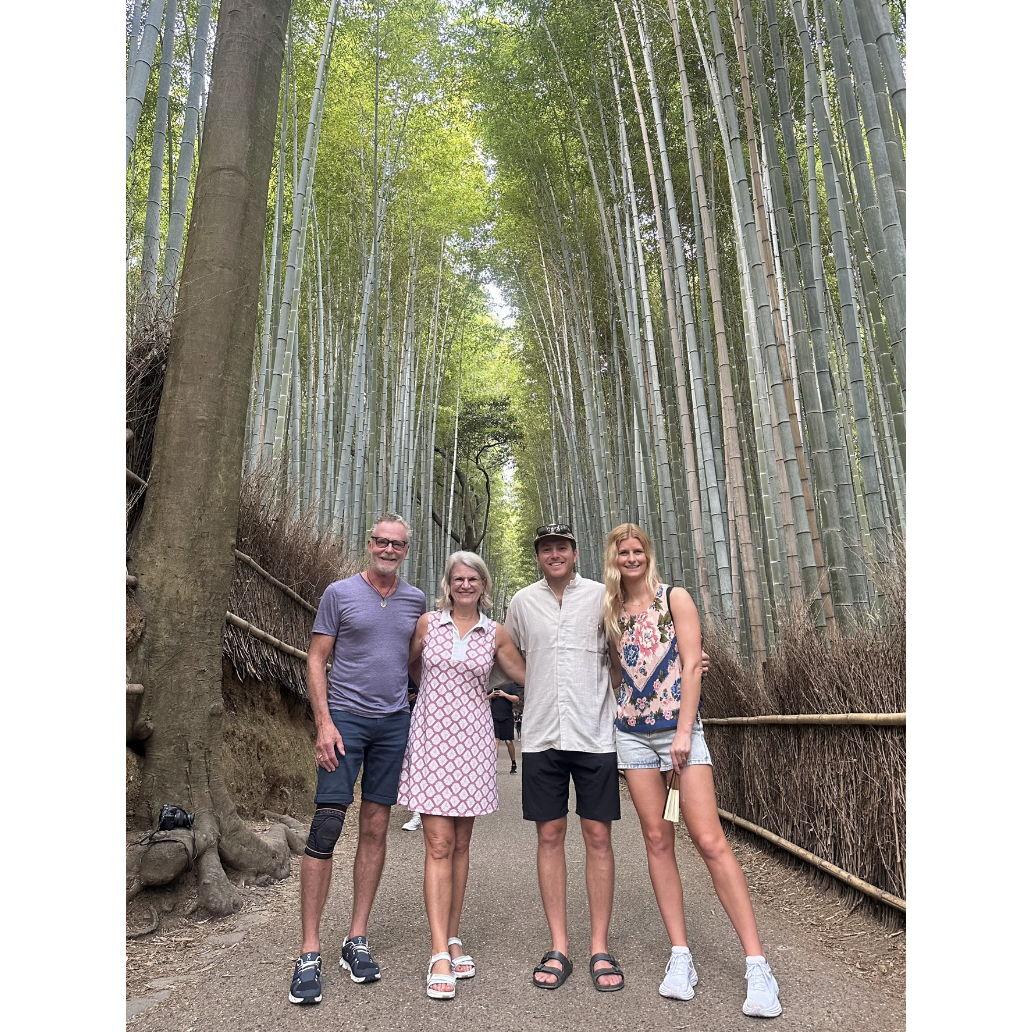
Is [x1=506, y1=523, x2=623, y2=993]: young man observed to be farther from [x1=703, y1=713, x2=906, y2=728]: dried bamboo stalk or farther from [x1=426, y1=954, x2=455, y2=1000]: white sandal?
[x1=703, y1=713, x2=906, y2=728]: dried bamboo stalk

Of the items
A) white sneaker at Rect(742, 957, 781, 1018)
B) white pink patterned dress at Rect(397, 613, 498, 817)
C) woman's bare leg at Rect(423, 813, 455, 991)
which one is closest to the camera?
white sneaker at Rect(742, 957, 781, 1018)

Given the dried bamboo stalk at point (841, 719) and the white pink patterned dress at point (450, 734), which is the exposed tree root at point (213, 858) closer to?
the white pink patterned dress at point (450, 734)

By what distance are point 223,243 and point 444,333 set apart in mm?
9785

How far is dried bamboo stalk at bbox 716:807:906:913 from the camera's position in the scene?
2400 millimetres

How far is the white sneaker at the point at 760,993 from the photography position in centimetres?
191

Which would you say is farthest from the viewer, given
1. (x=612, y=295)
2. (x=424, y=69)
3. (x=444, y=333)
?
(x=444, y=333)

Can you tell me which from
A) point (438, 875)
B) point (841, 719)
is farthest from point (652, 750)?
point (841, 719)

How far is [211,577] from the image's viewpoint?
9.70 feet

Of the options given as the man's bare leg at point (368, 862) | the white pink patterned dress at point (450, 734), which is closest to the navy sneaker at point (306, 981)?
the man's bare leg at point (368, 862)

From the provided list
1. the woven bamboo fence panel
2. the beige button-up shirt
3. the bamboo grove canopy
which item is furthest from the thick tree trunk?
the woven bamboo fence panel

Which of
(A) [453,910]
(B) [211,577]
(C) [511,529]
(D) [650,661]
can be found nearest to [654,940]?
(A) [453,910]

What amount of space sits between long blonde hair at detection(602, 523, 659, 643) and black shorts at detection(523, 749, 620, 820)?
1.10 feet

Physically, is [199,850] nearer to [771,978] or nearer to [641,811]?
[641,811]

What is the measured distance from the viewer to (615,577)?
2.31m
